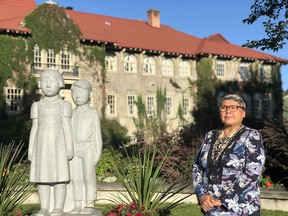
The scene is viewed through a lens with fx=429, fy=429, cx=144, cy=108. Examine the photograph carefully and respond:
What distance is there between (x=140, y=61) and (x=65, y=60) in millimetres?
5577

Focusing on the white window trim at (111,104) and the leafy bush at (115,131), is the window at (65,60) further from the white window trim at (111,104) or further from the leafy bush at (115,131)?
the leafy bush at (115,131)

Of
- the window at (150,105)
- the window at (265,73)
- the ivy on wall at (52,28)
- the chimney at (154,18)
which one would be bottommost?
the window at (150,105)

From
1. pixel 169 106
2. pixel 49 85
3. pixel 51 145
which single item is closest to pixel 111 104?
pixel 169 106

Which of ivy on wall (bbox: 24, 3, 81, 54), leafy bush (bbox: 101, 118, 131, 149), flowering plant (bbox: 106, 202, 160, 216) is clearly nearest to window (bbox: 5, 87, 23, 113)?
ivy on wall (bbox: 24, 3, 81, 54)

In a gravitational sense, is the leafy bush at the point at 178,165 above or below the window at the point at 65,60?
below

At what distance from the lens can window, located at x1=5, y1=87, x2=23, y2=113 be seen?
2506 cm

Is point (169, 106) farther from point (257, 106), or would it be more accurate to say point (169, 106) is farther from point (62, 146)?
point (62, 146)

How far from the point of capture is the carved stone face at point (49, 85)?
571cm

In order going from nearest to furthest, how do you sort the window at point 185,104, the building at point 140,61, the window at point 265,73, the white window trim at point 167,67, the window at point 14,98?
the window at point 14,98 < the building at point 140,61 < the white window trim at point 167,67 < the window at point 185,104 < the window at point 265,73

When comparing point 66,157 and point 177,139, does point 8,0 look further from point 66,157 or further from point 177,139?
point 66,157

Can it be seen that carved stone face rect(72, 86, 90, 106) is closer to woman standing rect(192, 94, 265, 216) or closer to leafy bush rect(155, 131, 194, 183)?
woman standing rect(192, 94, 265, 216)

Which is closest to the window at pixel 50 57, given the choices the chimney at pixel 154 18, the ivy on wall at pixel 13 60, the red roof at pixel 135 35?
the ivy on wall at pixel 13 60

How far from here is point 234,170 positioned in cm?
368

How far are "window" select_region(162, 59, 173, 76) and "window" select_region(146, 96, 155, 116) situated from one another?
211 cm
